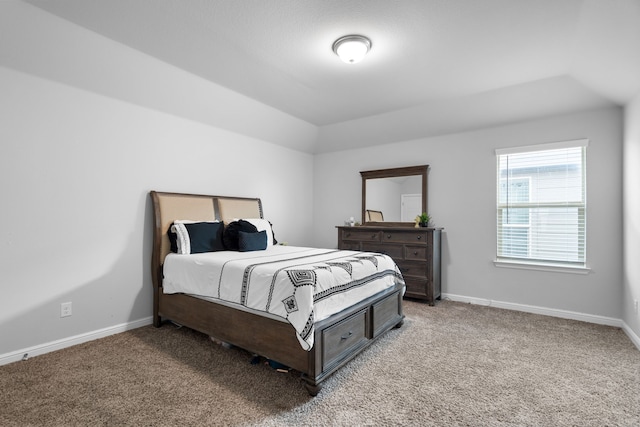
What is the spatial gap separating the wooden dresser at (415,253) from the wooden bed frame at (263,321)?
0.96 meters

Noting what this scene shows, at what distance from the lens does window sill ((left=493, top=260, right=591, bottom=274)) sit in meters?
3.37

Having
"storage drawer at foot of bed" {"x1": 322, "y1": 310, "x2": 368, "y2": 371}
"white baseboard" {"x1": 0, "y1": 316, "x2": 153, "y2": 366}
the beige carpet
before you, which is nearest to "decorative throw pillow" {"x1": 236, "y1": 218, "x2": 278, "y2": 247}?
the beige carpet

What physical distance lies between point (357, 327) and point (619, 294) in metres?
2.97

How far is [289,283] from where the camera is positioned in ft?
6.64

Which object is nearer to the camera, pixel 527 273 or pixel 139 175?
pixel 139 175

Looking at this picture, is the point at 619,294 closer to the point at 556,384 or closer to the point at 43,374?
the point at 556,384

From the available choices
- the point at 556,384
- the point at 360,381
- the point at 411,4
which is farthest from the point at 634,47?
the point at 360,381

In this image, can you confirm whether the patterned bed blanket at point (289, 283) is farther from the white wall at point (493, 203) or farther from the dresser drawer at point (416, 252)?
the white wall at point (493, 203)

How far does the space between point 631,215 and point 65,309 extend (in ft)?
17.3

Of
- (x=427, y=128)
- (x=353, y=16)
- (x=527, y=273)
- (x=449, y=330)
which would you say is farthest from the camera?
(x=427, y=128)

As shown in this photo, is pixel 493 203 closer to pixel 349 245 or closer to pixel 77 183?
pixel 349 245

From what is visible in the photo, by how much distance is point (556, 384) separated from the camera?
207 cm

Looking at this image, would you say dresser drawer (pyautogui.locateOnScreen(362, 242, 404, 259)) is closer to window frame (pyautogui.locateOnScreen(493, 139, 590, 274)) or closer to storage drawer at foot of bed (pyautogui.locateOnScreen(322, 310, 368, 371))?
window frame (pyautogui.locateOnScreen(493, 139, 590, 274))

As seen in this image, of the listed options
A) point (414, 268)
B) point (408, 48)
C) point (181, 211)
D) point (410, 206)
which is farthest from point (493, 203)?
point (181, 211)
